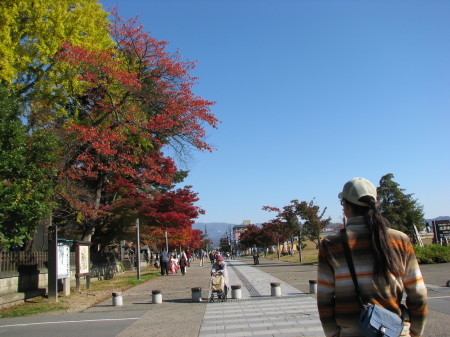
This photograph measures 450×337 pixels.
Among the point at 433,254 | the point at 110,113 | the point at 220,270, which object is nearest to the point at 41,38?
the point at 110,113

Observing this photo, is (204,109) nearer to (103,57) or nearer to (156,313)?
(103,57)

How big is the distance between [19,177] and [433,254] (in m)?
23.2

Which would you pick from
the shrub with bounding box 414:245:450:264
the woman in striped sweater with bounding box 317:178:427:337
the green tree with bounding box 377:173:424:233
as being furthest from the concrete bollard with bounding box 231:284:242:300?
the green tree with bounding box 377:173:424:233

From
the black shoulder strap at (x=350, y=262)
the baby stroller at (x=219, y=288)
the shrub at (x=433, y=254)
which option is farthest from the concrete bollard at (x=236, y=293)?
the shrub at (x=433, y=254)

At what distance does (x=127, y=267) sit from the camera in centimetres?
4078

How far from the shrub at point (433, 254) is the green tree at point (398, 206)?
22.3 m

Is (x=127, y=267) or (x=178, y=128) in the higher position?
(x=178, y=128)

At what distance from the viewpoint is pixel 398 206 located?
161 ft

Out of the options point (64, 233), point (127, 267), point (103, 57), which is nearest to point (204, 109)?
point (103, 57)

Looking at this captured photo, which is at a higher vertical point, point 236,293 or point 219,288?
point 219,288

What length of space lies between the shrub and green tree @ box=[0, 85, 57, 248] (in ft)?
69.8

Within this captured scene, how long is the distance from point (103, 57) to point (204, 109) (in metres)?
4.95

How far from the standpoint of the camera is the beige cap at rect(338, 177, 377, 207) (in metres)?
2.63

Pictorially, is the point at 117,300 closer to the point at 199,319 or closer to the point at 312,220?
the point at 199,319
